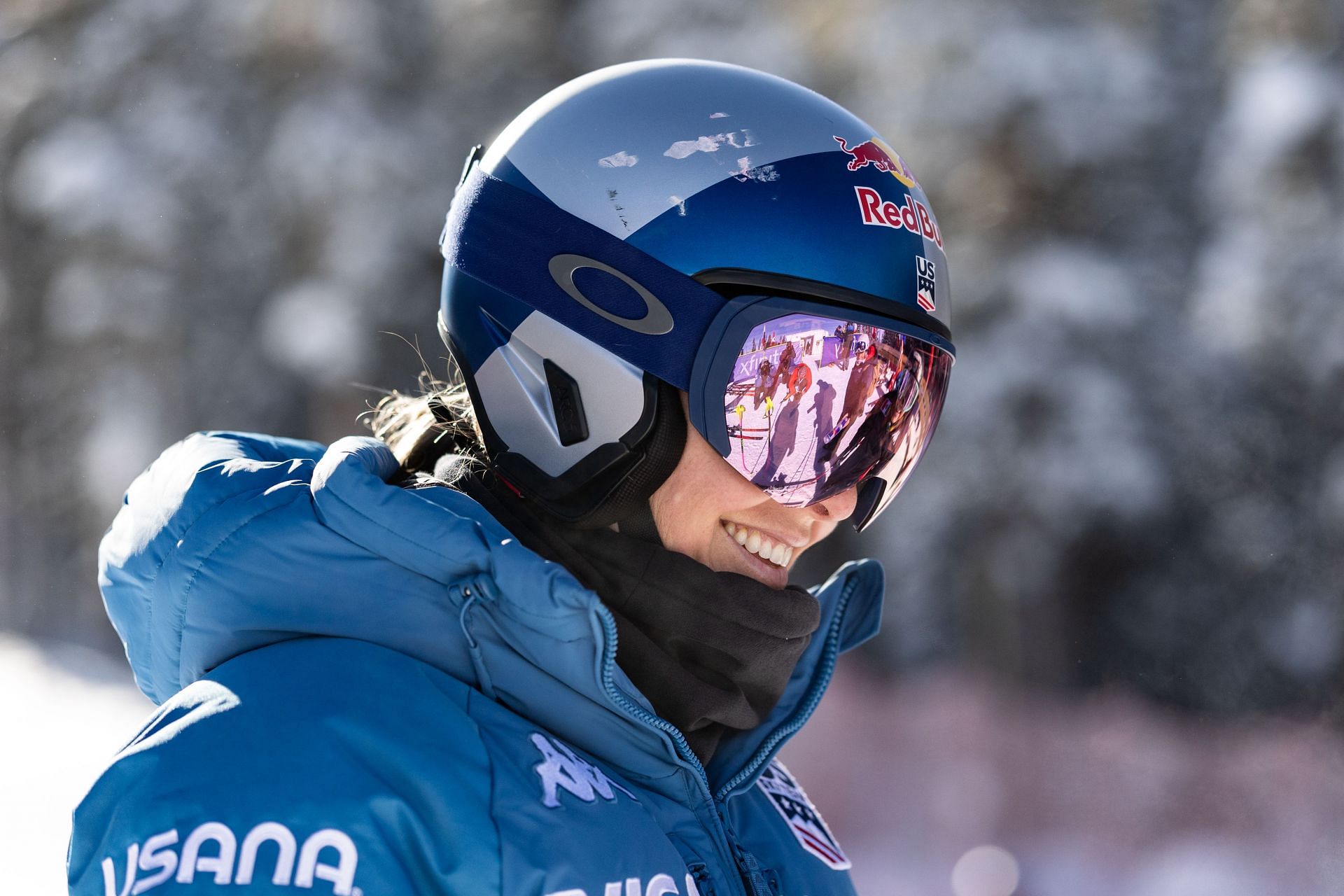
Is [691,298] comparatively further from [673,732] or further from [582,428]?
[673,732]

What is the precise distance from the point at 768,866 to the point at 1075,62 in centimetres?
603

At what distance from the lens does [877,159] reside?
4.74 ft

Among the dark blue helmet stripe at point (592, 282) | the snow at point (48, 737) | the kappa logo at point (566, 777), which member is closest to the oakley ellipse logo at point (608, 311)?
the dark blue helmet stripe at point (592, 282)

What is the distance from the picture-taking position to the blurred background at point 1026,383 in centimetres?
578

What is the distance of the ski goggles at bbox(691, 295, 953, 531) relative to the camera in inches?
50.7

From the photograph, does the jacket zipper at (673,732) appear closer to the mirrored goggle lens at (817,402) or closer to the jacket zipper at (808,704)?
the jacket zipper at (808,704)

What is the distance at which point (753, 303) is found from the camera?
1.30 metres

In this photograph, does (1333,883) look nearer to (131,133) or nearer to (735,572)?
(735,572)

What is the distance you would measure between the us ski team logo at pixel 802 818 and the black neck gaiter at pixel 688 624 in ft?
0.74

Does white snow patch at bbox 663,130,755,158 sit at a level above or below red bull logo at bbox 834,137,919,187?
below

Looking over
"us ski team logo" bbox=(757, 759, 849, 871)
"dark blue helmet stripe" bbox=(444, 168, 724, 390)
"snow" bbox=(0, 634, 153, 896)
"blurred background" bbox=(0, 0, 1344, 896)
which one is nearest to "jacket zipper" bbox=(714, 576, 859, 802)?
"us ski team logo" bbox=(757, 759, 849, 871)

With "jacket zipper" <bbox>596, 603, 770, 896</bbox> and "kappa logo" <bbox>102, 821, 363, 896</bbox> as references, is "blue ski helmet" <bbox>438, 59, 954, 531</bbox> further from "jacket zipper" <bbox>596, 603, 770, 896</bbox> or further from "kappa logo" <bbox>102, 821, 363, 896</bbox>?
"kappa logo" <bbox>102, 821, 363, 896</bbox>

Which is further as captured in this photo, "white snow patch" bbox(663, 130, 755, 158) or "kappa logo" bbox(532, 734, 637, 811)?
"white snow patch" bbox(663, 130, 755, 158)

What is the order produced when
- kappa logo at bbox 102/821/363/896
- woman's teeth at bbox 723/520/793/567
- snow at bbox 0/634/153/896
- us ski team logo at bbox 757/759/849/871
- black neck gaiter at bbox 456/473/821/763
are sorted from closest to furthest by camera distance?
kappa logo at bbox 102/821/363/896 → black neck gaiter at bbox 456/473/821/763 → woman's teeth at bbox 723/520/793/567 → us ski team logo at bbox 757/759/849/871 → snow at bbox 0/634/153/896
